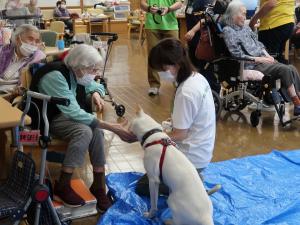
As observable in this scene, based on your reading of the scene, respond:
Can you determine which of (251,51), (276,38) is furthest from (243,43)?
(276,38)

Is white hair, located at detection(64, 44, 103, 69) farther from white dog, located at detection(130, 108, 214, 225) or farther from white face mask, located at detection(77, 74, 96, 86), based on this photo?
white dog, located at detection(130, 108, 214, 225)

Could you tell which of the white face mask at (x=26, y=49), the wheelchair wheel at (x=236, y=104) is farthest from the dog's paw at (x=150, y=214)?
the wheelchair wheel at (x=236, y=104)

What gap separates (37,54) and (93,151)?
46.6 inches

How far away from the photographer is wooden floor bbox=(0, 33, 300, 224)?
3.18m

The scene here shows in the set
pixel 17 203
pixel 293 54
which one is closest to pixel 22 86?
pixel 17 203

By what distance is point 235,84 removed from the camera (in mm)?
4180

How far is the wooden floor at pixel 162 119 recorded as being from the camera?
3.18m

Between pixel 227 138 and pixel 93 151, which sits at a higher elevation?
pixel 93 151

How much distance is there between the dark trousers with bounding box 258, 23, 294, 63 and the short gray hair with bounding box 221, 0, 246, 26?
57 cm

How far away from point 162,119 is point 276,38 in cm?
151

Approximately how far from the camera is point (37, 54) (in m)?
3.25

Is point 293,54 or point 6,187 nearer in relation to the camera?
point 6,187

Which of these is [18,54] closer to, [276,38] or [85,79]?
[85,79]

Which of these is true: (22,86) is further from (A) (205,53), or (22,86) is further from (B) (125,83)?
(B) (125,83)
